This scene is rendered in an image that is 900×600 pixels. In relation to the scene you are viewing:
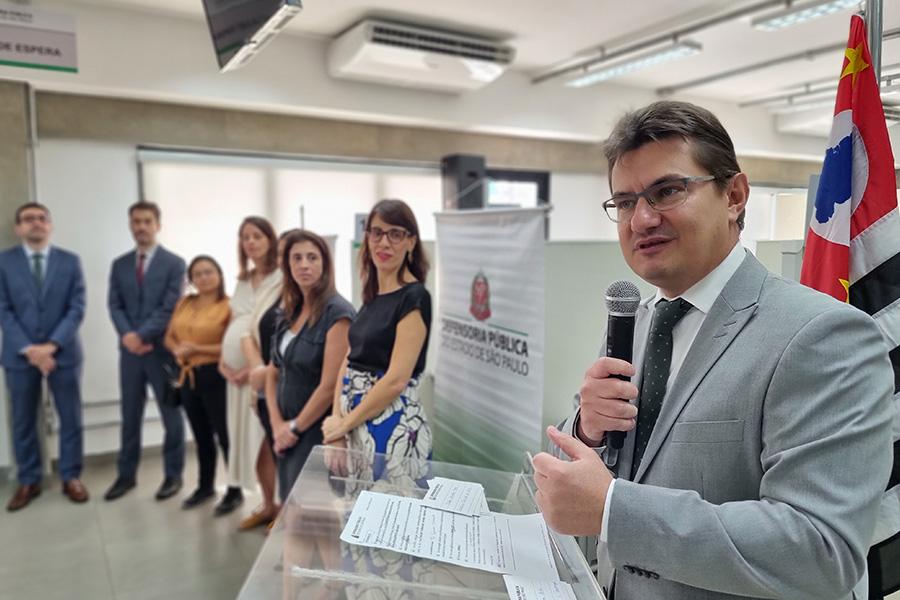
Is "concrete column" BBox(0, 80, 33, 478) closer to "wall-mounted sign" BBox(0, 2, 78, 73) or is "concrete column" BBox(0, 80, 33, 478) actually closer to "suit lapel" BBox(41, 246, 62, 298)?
"suit lapel" BBox(41, 246, 62, 298)

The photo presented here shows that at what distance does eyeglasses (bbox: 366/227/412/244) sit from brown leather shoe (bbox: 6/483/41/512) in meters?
3.09

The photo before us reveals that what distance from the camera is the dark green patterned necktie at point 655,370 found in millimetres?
900

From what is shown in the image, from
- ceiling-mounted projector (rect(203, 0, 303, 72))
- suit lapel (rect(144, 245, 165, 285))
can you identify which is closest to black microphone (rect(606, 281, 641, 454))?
ceiling-mounted projector (rect(203, 0, 303, 72))

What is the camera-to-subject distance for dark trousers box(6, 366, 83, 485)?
12.0 ft

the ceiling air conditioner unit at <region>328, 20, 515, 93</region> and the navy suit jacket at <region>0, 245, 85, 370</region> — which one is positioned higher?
the ceiling air conditioner unit at <region>328, 20, 515, 93</region>

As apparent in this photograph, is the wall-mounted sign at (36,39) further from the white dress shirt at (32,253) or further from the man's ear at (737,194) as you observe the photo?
the man's ear at (737,194)

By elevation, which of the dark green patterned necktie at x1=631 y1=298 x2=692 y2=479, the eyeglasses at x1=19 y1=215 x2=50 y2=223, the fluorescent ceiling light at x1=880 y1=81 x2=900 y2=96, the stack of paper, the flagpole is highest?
the flagpole

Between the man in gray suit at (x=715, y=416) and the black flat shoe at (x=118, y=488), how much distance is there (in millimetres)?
3687

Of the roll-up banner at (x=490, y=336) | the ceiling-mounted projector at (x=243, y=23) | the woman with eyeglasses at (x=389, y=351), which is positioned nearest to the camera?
the ceiling-mounted projector at (x=243, y=23)

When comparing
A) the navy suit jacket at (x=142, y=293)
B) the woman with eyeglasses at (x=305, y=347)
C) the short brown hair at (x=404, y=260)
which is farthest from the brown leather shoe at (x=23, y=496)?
the short brown hair at (x=404, y=260)

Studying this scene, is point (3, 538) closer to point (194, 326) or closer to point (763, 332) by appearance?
point (194, 326)

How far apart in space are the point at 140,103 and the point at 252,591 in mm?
4442

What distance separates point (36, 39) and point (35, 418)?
230cm

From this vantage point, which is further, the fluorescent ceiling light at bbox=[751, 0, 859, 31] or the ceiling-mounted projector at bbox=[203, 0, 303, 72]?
the fluorescent ceiling light at bbox=[751, 0, 859, 31]
